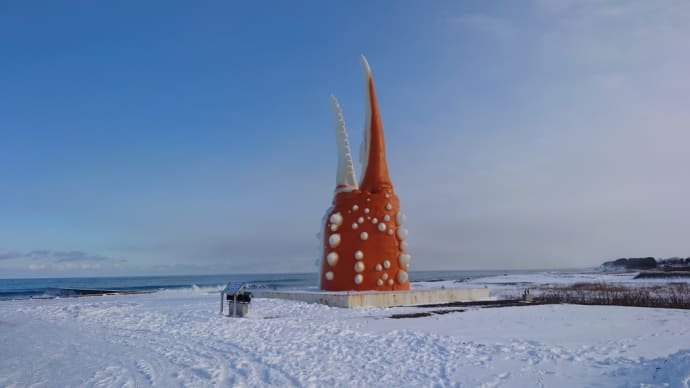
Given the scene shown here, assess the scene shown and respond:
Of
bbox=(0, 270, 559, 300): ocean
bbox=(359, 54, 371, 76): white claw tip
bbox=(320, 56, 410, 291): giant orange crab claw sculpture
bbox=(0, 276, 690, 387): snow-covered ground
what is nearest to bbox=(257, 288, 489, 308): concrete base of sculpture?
bbox=(320, 56, 410, 291): giant orange crab claw sculpture

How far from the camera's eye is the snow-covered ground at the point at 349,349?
5863 mm

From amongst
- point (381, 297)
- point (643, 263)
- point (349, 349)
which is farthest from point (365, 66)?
point (643, 263)

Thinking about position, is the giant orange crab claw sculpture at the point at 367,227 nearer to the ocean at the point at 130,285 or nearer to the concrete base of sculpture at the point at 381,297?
→ the concrete base of sculpture at the point at 381,297

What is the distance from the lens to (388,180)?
736 inches

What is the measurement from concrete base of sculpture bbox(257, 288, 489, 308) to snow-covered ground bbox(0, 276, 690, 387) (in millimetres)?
1821

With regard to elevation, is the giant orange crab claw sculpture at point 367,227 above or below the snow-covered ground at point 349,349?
above

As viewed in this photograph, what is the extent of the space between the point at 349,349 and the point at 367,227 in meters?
9.81

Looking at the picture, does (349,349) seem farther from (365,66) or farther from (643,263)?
(643,263)

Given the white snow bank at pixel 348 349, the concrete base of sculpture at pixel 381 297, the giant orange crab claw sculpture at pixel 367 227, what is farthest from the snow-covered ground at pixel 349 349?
the giant orange crab claw sculpture at pixel 367 227

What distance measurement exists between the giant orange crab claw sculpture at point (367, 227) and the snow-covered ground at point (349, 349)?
423 cm

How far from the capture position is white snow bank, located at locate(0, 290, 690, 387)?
588 cm

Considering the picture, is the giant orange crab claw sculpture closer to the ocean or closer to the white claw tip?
the white claw tip

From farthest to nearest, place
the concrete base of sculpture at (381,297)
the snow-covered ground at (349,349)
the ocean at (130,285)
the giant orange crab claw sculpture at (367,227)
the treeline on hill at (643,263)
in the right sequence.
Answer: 1. the treeline on hill at (643,263)
2. the ocean at (130,285)
3. the giant orange crab claw sculpture at (367,227)
4. the concrete base of sculpture at (381,297)
5. the snow-covered ground at (349,349)

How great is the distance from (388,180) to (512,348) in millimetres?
11553
